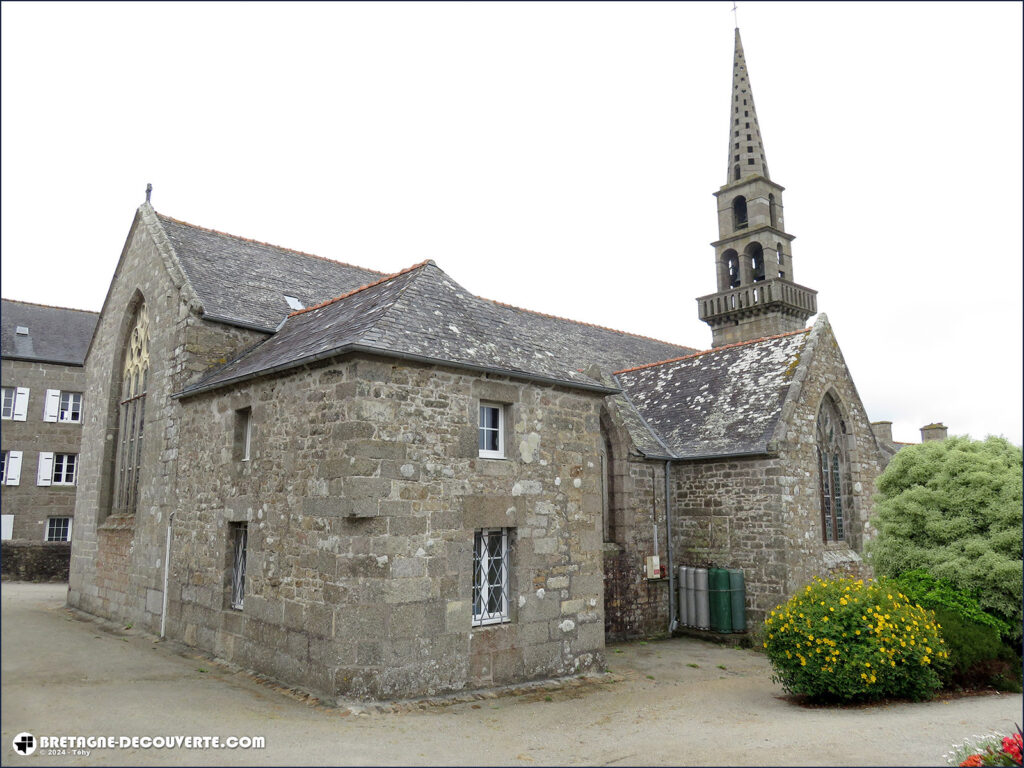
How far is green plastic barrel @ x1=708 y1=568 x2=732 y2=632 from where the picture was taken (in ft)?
49.0

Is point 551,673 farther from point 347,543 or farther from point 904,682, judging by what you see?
point 904,682

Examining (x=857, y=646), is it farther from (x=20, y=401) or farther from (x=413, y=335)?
(x=20, y=401)

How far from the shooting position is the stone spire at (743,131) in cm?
2914

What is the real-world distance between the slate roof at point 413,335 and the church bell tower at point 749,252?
1786 centimetres

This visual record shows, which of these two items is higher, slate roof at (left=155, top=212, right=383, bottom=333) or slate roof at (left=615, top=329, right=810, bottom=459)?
slate roof at (left=155, top=212, right=383, bottom=333)

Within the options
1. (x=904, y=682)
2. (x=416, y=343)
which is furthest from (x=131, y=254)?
(x=904, y=682)

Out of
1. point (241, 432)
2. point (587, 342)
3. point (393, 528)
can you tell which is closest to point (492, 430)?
point (393, 528)

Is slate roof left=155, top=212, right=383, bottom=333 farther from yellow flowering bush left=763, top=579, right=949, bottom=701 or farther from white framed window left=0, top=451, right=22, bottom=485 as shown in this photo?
white framed window left=0, top=451, right=22, bottom=485

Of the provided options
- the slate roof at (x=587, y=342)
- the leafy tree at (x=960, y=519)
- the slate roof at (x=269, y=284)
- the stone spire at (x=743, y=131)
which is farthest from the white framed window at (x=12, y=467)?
A: the stone spire at (x=743, y=131)

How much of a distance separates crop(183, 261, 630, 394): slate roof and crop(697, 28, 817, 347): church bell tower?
17864 mm

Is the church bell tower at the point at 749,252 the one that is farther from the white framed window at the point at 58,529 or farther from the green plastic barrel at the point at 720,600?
the white framed window at the point at 58,529

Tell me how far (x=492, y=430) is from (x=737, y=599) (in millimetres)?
7410

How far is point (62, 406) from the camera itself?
2653 cm

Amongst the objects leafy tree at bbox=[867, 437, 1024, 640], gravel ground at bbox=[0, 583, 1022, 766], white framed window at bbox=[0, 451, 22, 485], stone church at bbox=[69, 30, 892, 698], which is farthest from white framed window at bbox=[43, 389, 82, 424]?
leafy tree at bbox=[867, 437, 1024, 640]
